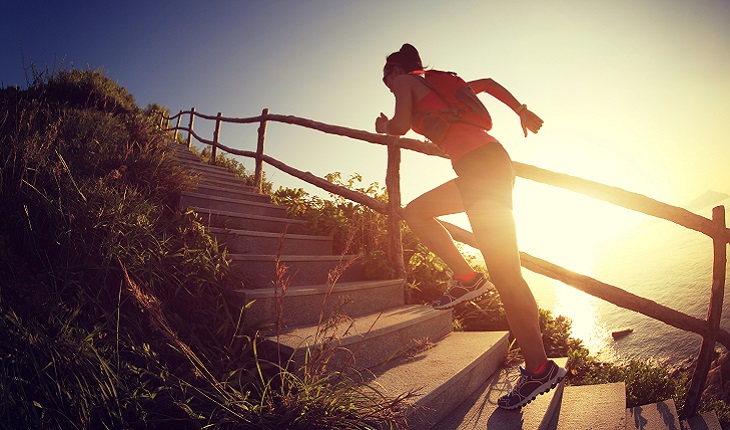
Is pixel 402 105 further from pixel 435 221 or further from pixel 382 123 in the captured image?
pixel 435 221

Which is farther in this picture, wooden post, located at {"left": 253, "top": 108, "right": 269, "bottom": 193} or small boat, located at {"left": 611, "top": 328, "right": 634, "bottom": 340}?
wooden post, located at {"left": 253, "top": 108, "right": 269, "bottom": 193}

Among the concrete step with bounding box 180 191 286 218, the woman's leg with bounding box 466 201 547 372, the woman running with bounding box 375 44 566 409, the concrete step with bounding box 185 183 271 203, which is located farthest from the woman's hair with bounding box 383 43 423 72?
the concrete step with bounding box 185 183 271 203

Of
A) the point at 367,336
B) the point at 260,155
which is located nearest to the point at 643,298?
the point at 367,336

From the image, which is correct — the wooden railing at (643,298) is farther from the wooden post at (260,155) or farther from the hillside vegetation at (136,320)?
the wooden post at (260,155)

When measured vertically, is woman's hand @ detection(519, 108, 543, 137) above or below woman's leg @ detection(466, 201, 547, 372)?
above

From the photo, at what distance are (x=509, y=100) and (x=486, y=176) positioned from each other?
2.03ft

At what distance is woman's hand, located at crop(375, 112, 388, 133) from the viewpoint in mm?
2239

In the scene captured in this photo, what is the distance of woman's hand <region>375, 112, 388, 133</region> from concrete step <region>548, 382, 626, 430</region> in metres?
1.89

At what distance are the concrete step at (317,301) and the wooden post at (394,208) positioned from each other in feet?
0.88

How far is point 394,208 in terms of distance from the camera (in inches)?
146

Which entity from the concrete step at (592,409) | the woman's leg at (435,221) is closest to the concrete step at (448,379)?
the concrete step at (592,409)

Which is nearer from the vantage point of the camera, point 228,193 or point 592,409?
point 592,409

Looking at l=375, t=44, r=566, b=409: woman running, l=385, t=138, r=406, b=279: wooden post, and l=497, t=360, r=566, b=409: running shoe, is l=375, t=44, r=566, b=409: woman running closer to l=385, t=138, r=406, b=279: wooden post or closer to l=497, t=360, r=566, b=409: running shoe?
l=497, t=360, r=566, b=409: running shoe

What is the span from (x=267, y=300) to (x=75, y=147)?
8.12 feet
